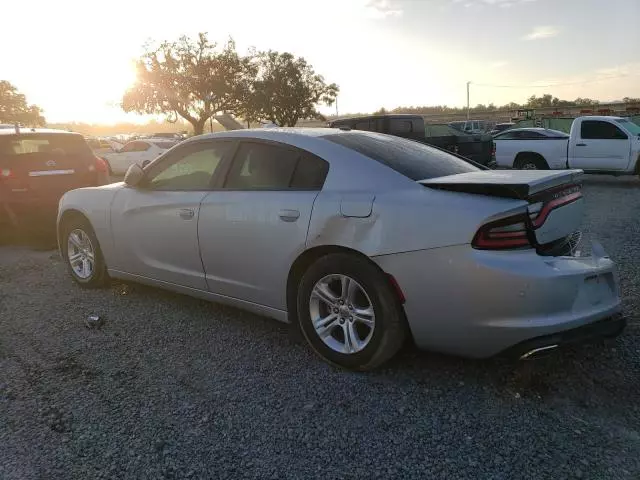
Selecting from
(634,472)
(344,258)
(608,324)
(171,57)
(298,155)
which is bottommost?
(634,472)

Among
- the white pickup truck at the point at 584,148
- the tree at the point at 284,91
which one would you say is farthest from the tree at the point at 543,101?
the white pickup truck at the point at 584,148

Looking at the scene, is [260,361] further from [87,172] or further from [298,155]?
[87,172]

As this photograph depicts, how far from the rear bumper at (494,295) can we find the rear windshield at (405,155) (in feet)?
2.11

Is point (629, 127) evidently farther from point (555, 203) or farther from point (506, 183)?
point (506, 183)

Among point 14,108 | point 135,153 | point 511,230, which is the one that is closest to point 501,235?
point 511,230

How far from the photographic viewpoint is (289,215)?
3.47 metres

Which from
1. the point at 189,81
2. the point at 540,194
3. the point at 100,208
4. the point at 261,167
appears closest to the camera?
the point at 540,194

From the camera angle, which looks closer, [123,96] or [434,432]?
[434,432]

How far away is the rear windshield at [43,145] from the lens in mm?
7902

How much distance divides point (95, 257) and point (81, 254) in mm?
340

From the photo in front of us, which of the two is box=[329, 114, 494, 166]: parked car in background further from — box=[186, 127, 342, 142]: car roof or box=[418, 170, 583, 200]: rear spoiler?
box=[418, 170, 583, 200]: rear spoiler

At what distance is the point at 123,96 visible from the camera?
38594 mm

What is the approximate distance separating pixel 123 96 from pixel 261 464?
40219 millimetres

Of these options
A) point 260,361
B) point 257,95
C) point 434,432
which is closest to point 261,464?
point 434,432
